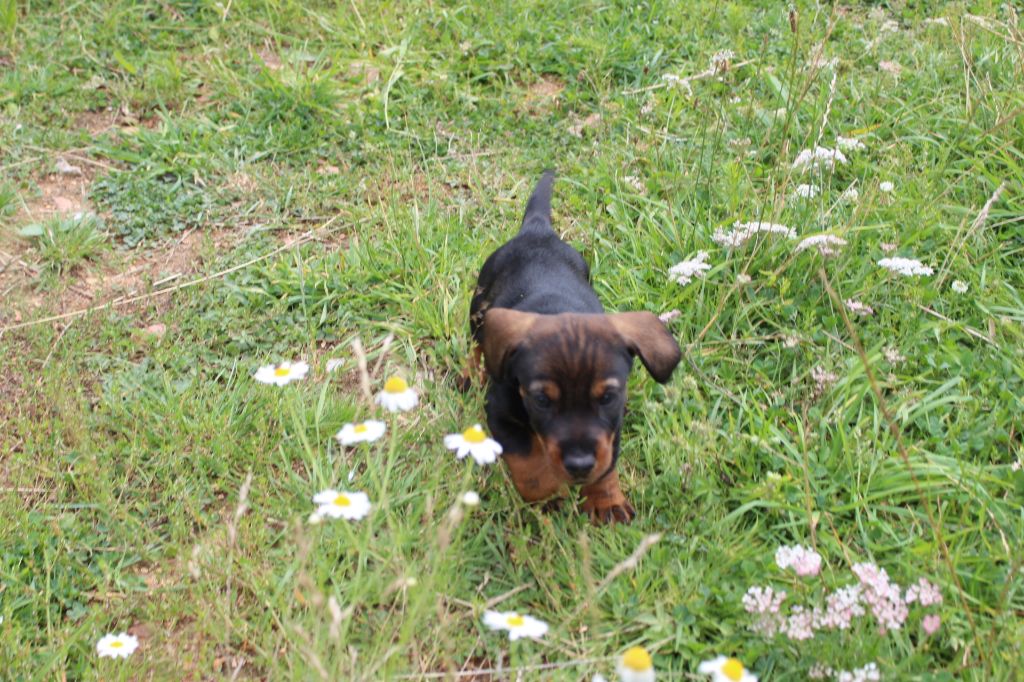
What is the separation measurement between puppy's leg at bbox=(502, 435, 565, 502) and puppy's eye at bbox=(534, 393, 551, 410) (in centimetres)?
25

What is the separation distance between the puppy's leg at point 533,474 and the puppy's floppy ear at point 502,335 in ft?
0.88

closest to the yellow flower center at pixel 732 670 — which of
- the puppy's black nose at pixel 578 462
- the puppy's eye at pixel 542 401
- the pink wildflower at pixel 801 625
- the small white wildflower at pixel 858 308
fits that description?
the pink wildflower at pixel 801 625

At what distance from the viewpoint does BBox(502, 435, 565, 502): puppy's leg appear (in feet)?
11.3

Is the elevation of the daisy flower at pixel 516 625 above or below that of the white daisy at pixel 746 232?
above

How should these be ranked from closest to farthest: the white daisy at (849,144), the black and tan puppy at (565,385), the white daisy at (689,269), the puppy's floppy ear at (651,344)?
the black and tan puppy at (565,385) → the puppy's floppy ear at (651,344) → the white daisy at (689,269) → the white daisy at (849,144)

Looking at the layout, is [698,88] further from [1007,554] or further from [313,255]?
[1007,554]

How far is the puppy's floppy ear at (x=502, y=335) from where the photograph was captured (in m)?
3.32

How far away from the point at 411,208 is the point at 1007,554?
3037 mm

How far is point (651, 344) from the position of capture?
3.32 m

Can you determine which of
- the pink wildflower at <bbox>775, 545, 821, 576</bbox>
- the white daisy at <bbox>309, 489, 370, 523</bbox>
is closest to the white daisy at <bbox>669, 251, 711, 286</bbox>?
the pink wildflower at <bbox>775, 545, 821, 576</bbox>

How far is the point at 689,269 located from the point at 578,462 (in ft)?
3.85

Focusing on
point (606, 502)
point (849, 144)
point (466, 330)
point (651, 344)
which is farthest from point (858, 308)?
point (466, 330)

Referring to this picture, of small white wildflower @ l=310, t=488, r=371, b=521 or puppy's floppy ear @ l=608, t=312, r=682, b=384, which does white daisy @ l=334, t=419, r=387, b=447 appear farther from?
puppy's floppy ear @ l=608, t=312, r=682, b=384

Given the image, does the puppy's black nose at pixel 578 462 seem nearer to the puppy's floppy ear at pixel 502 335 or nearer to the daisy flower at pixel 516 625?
the puppy's floppy ear at pixel 502 335
